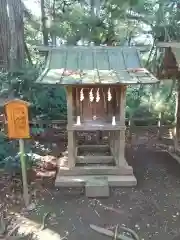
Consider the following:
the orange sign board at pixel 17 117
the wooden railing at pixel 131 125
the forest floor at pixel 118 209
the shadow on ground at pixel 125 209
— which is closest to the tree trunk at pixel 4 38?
the wooden railing at pixel 131 125

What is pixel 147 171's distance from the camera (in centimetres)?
513

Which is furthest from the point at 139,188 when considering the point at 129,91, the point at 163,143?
the point at 129,91

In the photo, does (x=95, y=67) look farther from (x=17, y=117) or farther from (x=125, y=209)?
(x=125, y=209)

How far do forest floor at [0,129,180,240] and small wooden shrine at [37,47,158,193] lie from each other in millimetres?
308

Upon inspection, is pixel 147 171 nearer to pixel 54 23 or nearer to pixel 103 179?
pixel 103 179

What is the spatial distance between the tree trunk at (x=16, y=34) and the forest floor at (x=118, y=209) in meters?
3.27

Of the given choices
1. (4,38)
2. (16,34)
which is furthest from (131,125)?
(4,38)

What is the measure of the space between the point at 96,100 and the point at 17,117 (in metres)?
1.46

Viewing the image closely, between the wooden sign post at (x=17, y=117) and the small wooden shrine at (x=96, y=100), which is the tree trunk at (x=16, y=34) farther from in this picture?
the wooden sign post at (x=17, y=117)

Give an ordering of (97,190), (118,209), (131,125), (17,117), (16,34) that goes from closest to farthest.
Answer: (17,117) < (118,209) < (97,190) < (16,34) < (131,125)

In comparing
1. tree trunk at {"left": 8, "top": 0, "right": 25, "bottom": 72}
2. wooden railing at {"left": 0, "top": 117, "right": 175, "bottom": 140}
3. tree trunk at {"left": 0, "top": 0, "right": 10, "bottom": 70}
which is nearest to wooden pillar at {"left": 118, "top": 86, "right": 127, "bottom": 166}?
wooden railing at {"left": 0, "top": 117, "right": 175, "bottom": 140}

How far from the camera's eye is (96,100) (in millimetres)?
4586

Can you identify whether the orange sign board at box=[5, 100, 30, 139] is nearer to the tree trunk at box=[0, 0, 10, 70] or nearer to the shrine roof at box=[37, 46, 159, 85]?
the shrine roof at box=[37, 46, 159, 85]

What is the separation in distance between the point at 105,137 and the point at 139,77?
317cm
